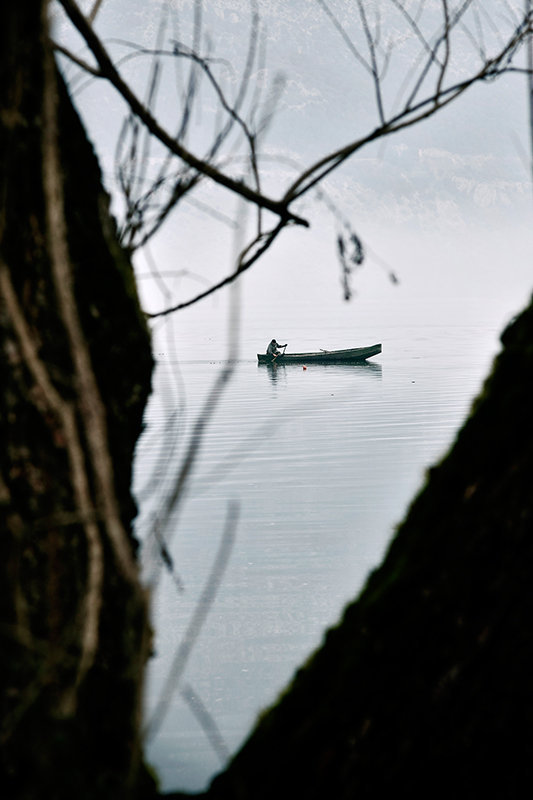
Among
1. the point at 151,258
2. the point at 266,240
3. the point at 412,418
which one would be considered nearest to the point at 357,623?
the point at 266,240

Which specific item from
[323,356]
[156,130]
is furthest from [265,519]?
[323,356]

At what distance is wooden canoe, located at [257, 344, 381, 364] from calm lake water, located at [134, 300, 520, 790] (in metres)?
2.75

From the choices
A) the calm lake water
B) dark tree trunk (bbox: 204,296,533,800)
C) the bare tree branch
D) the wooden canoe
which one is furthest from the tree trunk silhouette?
the wooden canoe

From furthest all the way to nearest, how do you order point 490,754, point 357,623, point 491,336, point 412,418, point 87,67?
1. point 491,336
2. point 412,418
3. point 87,67
4. point 357,623
5. point 490,754

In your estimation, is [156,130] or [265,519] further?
[265,519]

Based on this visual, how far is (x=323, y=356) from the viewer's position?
156 feet

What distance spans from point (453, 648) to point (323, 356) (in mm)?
46167

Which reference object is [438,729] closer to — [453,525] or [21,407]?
[453,525]

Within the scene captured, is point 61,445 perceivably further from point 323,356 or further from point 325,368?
point 325,368

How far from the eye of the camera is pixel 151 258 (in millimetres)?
3312

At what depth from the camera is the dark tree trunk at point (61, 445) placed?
1.28 metres

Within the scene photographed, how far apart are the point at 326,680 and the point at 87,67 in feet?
5.47

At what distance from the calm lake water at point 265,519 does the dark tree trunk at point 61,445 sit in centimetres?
16

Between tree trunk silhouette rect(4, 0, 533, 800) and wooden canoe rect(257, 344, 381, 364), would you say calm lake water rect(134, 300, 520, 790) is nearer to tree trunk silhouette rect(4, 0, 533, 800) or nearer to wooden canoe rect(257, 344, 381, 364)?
tree trunk silhouette rect(4, 0, 533, 800)
